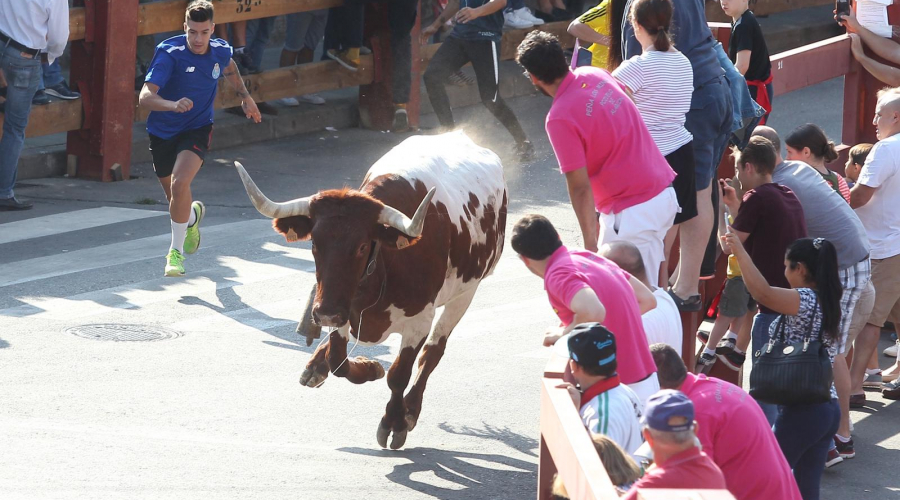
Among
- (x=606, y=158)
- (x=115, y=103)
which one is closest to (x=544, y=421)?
(x=606, y=158)

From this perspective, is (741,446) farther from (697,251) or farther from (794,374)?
(697,251)

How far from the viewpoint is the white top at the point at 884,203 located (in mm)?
8680

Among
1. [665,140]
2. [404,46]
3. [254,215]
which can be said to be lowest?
[254,215]

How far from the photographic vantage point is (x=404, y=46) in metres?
16.7

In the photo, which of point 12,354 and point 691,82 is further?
point 12,354

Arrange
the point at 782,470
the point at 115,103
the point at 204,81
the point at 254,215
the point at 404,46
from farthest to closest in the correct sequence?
the point at 404,46
the point at 115,103
the point at 254,215
the point at 204,81
the point at 782,470

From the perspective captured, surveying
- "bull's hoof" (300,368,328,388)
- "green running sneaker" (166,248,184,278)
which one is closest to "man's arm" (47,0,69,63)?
"green running sneaker" (166,248,184,278)

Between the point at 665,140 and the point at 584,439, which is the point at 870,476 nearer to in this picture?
the point at 665,140

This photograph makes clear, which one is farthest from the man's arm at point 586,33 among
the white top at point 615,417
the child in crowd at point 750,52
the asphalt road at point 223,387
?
the white top at point 615,417

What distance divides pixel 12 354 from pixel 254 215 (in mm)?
4722

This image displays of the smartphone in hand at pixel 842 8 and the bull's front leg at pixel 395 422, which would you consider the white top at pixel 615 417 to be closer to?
the bull's front leg at pixel 395 422

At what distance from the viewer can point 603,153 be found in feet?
24.3

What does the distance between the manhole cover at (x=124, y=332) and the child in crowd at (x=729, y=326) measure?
3.73m

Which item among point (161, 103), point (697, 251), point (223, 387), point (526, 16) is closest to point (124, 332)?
point (223, 387)
